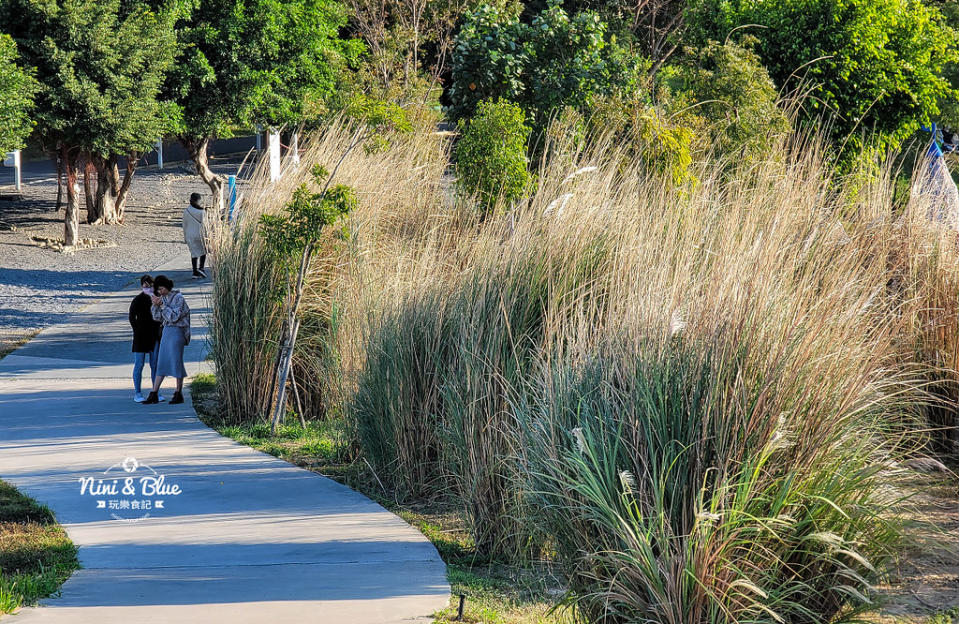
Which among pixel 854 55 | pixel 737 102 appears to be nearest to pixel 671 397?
pixel 737 102

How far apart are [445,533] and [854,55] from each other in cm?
1222

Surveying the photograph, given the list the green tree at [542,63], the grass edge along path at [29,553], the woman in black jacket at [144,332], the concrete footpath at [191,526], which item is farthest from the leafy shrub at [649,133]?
the grass edge along path at [29,553]

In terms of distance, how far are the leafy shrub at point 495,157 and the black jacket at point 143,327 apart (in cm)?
370

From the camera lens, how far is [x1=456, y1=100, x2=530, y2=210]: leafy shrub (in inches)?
462

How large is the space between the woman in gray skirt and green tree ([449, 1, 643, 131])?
16.8 feet

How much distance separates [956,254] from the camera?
336 inches

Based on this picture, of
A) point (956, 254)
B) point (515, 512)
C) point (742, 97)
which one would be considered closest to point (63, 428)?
point (515, 512)

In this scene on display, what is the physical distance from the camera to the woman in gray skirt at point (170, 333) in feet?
35.7

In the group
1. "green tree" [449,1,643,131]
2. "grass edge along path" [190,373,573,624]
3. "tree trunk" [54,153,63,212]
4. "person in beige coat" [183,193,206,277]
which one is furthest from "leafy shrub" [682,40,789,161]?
"tree trunk" [54,153,63,212]

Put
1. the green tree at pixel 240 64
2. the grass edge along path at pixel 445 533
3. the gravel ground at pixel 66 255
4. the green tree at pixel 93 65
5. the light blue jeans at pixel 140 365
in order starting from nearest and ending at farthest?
the grass edge along path at pixel 445 533 < the light blue jeans at pixel 140 365 < the gravel ground at pixel 66 255 < the green tree at pixel 93 65 < the green tree at pixel 240 64

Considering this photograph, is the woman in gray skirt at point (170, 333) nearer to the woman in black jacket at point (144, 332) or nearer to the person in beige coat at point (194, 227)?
the woman in black jacket at point (144, 332)

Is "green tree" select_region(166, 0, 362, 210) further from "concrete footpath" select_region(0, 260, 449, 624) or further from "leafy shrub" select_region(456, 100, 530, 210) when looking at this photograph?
"concrete footpath" select_region(0, 260, 449, 624)

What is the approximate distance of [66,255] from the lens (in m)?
22.6

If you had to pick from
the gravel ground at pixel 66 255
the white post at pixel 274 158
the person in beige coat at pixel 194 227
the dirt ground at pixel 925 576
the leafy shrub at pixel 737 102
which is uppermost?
the leafy shrub at pixel 737 102
